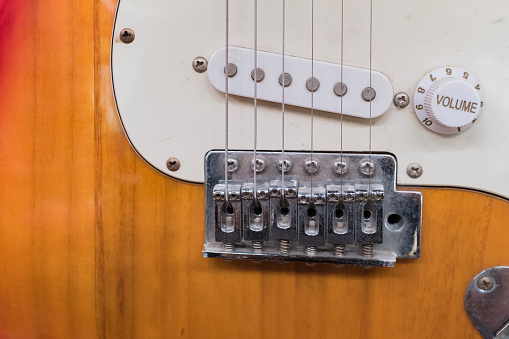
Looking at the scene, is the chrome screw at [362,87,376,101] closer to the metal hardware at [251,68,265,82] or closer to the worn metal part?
the metal hardware at [251,68,265,82]

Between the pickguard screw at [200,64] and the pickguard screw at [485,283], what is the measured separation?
367mm

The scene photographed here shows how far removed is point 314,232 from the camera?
0.43 m

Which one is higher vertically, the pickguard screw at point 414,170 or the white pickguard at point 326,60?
the white pickguard at point 326,60

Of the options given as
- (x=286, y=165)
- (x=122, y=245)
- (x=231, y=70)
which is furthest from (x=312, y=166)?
(x=122, y=245)

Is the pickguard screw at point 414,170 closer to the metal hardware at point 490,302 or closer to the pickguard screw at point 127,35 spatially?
the metal hardware at point 490,302

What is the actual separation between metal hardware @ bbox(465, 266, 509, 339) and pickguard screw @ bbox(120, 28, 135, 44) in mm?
446

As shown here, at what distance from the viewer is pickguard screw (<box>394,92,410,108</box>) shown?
428 millimetres

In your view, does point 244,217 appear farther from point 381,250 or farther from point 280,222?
point 381,250

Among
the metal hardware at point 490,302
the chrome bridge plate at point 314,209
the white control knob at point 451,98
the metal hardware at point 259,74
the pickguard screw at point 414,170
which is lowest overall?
the metal hardware at point 490,302

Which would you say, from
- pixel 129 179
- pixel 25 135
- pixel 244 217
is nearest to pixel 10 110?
pixel 25 135

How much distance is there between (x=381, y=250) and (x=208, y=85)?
0.83 ft

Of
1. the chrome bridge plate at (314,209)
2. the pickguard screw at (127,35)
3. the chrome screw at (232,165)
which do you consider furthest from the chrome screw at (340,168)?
the pickguard screw at (127,35)

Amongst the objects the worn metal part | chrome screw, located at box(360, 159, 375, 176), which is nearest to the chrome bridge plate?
chrome screw, located at box(360, 159, 375, 176)

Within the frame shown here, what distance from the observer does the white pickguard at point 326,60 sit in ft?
1.36
